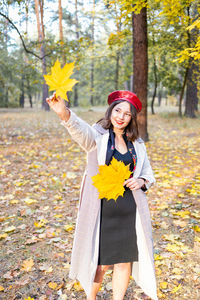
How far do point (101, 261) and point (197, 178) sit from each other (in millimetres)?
3768

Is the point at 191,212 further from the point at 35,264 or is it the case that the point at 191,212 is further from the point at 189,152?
the point at 189,152

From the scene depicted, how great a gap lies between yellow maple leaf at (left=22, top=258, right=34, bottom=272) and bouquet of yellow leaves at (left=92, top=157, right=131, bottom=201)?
1565 millimetres

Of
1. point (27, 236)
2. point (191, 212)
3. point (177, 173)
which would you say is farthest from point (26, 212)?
point (177, 173)

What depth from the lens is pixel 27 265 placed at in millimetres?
2693

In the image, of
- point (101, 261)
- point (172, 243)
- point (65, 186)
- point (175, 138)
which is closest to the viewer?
point (101, 261)

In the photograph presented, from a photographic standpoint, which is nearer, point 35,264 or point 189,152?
point 35,264

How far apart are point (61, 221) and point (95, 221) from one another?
1918 millimetres

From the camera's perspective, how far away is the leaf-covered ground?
8.02ft

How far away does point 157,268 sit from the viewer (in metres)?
2.65

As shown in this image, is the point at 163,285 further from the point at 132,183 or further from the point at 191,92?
the point at 191,92

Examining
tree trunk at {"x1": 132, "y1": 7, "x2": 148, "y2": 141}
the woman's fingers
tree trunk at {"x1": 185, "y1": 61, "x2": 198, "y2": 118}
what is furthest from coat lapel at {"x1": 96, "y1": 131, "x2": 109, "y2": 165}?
tree trunk at {"x1": 185, "y1": 61, "x2": 198, "y2": 118}

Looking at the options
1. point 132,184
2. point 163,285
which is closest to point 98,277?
point 163,285

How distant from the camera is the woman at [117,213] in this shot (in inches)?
73.2

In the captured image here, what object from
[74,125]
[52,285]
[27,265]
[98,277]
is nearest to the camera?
[74,125]
